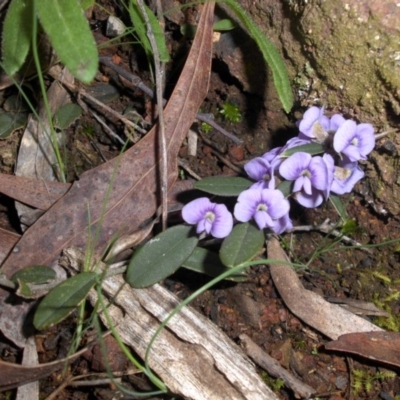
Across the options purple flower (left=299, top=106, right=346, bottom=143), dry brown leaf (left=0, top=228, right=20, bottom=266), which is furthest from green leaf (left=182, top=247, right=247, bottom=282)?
dry brown leaf (left=0, top=228, right=20, bottom=266)

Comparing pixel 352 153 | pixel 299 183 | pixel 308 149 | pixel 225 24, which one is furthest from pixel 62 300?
pixel 225 24

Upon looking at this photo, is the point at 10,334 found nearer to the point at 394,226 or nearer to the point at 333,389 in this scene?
the point at 333,389

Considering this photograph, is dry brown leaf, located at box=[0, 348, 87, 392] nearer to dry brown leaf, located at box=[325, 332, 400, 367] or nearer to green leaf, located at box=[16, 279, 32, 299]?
green leaf, located at box=[16, 279, 32, 299]

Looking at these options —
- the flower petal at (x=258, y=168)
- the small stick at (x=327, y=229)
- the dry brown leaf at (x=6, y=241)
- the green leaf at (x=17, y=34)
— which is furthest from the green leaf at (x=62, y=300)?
the small stick at (x=327, y=229)

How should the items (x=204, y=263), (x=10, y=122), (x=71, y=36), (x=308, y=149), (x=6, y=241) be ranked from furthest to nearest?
1. (x=10, y=122)
2. (x=6, y=241)
3. (x=204, y=263)
4. (x=308, y=149)
5. (x=71, y=36)

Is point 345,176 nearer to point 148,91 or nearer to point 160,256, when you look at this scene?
point 160,256

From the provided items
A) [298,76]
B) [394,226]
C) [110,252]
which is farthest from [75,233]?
[394,226]
